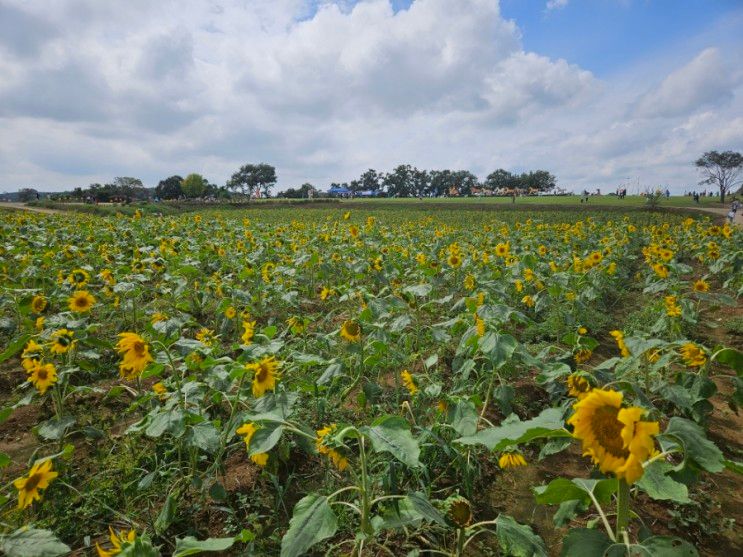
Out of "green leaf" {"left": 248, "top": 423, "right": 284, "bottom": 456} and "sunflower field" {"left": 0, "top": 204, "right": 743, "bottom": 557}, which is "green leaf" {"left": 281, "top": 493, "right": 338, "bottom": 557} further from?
"green leaf" {"left": 248, "top": 423, "right": 284, "bottom": 456}

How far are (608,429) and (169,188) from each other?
3552 inches

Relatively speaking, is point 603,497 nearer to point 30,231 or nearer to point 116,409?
point 116,409

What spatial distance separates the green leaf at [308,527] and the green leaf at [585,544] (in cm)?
72

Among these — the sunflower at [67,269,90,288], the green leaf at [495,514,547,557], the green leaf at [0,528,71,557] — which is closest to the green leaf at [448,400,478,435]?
the green leaf at [495,514,547,557]

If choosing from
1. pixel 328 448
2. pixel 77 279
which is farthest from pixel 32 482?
pixel 77 279

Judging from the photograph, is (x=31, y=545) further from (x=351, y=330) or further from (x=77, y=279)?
(x=77, y=279)

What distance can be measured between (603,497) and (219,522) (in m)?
1.79

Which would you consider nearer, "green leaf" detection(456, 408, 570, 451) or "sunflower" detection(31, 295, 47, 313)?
"green leaf" detection(456, 408, 570, 451)

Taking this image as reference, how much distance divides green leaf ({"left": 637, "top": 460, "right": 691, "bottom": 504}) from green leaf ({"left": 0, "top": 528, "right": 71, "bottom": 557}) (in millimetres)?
1919

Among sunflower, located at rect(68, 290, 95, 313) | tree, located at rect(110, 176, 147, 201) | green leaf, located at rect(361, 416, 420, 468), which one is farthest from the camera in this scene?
tree, located at rect(110, 176, 147, 201)

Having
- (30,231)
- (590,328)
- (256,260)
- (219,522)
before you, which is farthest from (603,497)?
(30,231)

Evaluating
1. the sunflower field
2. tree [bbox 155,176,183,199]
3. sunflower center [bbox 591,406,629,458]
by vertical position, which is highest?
tree [bbox 155,176,183,199]

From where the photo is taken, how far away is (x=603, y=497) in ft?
4.79

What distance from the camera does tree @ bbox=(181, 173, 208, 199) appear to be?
7762cm
